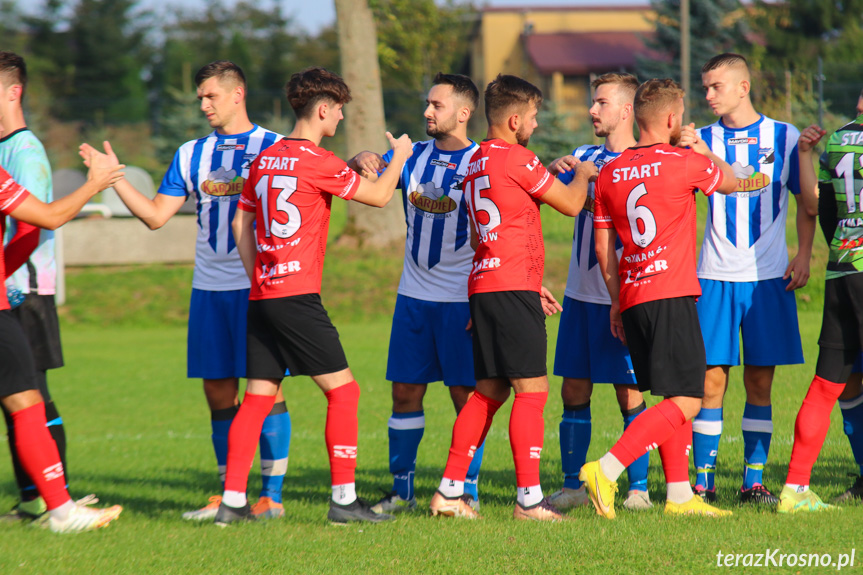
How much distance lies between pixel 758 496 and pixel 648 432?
1150mm

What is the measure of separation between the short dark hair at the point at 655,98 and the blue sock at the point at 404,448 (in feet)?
7.64

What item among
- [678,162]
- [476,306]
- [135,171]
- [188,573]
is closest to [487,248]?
[476,306]

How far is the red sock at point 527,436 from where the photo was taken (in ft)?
15.5

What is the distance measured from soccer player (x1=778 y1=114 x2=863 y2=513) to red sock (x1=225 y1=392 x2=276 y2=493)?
9.94ft

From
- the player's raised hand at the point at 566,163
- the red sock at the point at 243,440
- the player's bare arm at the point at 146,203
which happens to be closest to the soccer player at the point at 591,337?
the player's raised hand at the point at 566,163

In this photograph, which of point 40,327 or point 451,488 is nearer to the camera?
point 451,488

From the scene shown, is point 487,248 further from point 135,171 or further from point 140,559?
point 135,171

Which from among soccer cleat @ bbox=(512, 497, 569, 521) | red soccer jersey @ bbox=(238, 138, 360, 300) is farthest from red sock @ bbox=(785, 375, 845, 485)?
red soccer jersey @ bbox=(238, 138, 360, 300)

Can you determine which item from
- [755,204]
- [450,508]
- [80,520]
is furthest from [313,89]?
[755,204]

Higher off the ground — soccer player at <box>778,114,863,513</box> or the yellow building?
the yellow building

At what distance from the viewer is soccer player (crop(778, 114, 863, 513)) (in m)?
4.79

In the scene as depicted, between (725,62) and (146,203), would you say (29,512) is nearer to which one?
(146,203)

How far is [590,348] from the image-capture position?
5.39m

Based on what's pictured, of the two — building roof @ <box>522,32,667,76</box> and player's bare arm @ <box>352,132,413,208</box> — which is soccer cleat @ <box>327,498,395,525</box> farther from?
building roof @ <box>522,32,667,76</box>
